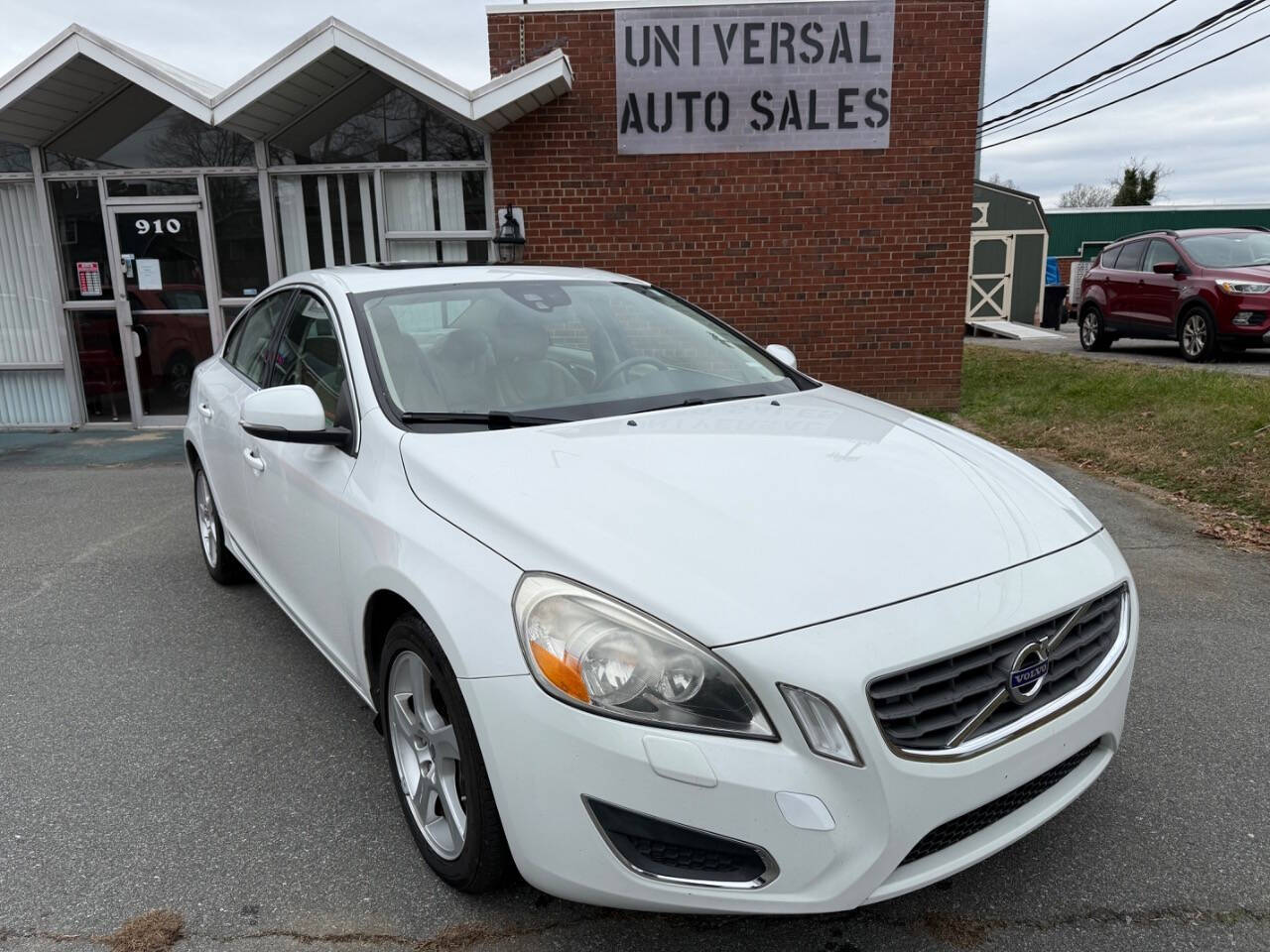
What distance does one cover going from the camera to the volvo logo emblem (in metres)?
1.98

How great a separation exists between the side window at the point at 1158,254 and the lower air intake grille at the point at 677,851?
43.6ft

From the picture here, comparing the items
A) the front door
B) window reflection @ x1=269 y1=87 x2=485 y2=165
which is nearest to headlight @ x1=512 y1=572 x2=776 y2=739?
window reflection @ x1=269 y1=87 x2=485 y2=165

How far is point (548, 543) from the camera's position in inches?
80.7

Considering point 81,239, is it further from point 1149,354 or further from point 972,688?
point 1149,354

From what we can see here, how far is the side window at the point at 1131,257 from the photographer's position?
1337 cm

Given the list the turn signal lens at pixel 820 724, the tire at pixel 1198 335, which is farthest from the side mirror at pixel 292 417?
the tire at pixel 1198 335

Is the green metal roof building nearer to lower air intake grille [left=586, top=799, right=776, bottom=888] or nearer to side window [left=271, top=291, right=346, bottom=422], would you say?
side window [left=271, top=291, right=346, bottom=422]

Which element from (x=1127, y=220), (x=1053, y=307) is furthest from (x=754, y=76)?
(x=1127, y=220)

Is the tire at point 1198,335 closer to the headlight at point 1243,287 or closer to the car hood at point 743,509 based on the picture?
the headlight at point 1243,287

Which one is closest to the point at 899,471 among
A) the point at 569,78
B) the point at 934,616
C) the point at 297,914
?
the point at 934,616

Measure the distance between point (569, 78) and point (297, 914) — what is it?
24.6 ft

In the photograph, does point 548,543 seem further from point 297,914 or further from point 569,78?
point 569,78

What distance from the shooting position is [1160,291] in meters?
12.5

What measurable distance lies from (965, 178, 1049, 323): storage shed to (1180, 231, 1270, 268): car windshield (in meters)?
9.79
